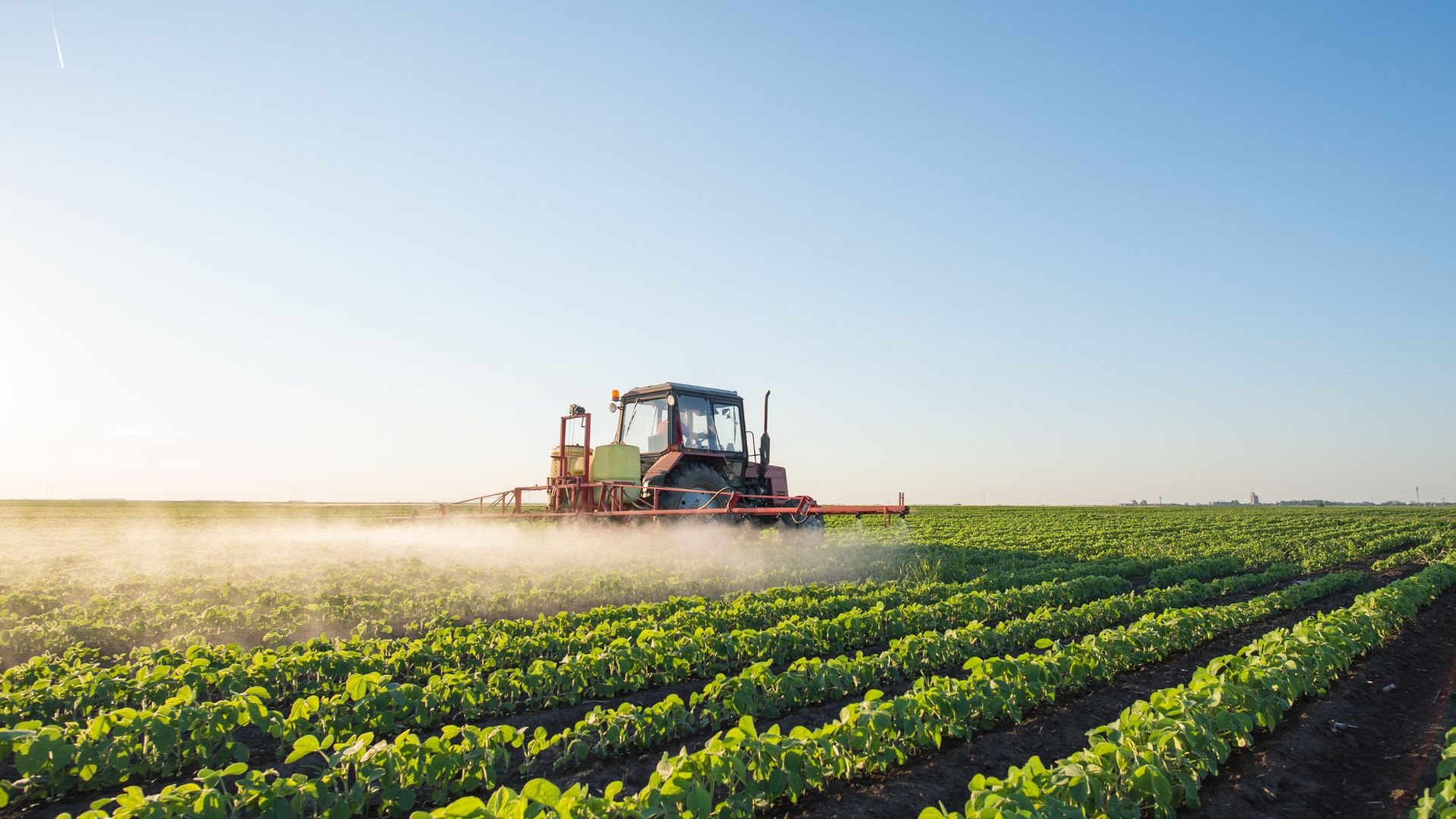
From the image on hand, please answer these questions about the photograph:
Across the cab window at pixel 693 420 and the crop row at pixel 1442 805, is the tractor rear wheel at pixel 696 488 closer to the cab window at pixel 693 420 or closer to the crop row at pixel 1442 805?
the cab window at pixel 693 420

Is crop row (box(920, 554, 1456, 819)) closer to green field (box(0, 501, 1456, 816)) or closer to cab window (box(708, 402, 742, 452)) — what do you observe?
green field (box(0, 501, 1456, 816))

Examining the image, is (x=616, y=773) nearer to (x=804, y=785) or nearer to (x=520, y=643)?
(x=804, y=785)

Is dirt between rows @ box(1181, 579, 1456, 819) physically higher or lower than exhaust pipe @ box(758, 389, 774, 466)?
lower

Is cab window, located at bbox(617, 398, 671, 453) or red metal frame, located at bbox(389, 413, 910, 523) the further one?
cab window, located at bbox(617, 398, 671, 453)

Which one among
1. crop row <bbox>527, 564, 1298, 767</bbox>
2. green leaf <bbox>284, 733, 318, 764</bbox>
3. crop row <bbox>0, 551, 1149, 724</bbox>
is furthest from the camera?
crop row <bbox>0, 551, 1149, 724</bbox>

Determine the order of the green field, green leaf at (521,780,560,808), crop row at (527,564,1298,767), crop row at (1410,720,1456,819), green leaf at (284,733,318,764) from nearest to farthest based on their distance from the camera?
1. green leaf at (521,780,560,808)
2. crop row at (1410,720,1456,819)
3. green leaf at (284,733,318,764)
4. the green field
5. crop row at (527,564,1298,767)

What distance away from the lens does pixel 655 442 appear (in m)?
13.5

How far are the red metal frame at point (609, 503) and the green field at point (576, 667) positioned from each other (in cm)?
43

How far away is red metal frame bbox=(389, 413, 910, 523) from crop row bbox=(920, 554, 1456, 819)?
18.9 ft

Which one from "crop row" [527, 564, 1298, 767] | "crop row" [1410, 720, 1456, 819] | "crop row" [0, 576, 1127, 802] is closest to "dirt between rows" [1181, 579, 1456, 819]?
"crop row" [1410, 720, 1456, 819]

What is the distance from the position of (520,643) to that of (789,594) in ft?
12.5

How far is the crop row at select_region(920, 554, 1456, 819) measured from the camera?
10.2 ft

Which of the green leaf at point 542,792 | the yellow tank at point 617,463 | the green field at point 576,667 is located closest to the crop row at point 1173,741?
the green field at point 576,667

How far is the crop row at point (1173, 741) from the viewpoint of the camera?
311 centimetres
